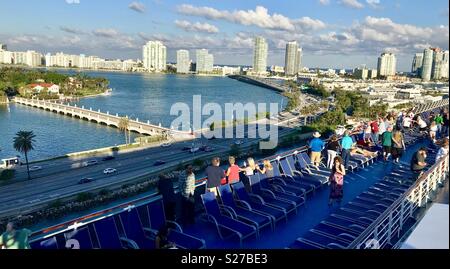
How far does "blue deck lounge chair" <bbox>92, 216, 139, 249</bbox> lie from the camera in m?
2.58

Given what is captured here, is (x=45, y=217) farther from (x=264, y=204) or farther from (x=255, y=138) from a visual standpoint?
(x=255, y=138)

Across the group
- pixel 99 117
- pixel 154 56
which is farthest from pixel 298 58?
pixel 99 117

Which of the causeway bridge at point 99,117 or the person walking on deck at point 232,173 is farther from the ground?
the person walking on deck at point 232,173

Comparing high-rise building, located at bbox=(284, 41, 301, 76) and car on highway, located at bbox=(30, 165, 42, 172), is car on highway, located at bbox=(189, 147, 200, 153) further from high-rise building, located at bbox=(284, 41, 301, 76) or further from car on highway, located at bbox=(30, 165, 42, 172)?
high-rise building, located at bbox=(284, 41, 301, 76)

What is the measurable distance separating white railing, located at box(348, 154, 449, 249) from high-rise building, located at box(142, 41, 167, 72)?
505 feet

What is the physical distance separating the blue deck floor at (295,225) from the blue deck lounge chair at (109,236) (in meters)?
0.63

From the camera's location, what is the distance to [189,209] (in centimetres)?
331

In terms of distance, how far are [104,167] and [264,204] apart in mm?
18626

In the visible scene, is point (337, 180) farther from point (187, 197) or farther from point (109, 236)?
point (109, 236)

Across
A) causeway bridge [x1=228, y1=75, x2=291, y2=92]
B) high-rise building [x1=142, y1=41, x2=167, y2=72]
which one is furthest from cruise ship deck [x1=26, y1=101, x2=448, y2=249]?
high-rise building [x1=142, y1=41, x2=167, y2=72]

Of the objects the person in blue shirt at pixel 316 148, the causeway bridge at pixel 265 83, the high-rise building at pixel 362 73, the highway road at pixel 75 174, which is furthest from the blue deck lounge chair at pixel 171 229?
the high-rise building at pixel 362 73

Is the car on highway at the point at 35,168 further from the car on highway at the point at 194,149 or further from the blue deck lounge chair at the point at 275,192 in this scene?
the blue deck lounge chair at the point at 275,192

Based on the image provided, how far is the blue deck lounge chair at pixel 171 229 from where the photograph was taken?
2.78 metres

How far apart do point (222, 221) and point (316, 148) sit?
222 cm
